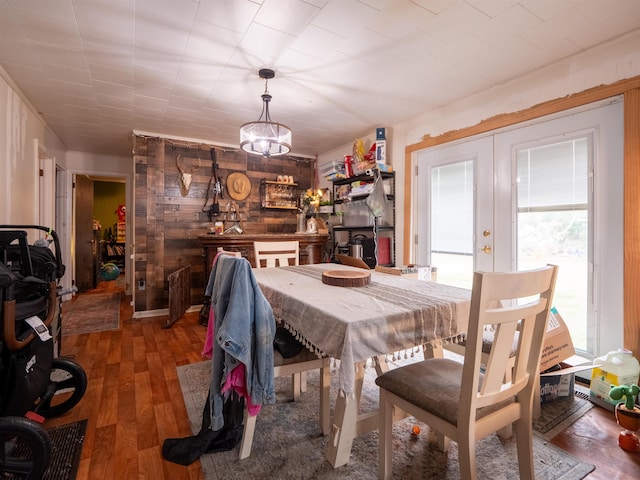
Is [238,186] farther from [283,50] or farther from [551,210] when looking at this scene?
[551,210]

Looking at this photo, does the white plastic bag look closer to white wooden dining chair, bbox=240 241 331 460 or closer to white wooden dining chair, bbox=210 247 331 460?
white wooden dining chair, bbox=240 241 331 460

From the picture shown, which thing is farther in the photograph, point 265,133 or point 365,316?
point 265,133

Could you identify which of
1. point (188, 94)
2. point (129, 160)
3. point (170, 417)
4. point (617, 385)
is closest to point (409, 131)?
point (188, 94)

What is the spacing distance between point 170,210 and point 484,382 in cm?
405

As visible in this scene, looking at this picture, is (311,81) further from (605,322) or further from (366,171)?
(605,322)

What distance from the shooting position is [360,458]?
152 cm

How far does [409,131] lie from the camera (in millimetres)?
3572

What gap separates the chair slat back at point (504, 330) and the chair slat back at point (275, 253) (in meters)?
2.11

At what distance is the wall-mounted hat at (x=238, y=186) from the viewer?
4484 millimetres

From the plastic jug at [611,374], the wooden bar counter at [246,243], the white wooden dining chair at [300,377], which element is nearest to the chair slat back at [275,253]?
the wooden bar counter at [246,243]

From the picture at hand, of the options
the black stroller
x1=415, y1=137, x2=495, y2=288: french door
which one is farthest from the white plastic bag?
the black stroller

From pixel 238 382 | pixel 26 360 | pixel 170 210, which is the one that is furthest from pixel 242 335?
pixel 170 210

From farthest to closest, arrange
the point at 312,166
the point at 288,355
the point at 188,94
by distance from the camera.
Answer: the point at 312,166 < the point at 188,94 < the point at 288,355

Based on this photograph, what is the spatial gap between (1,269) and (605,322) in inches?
134
